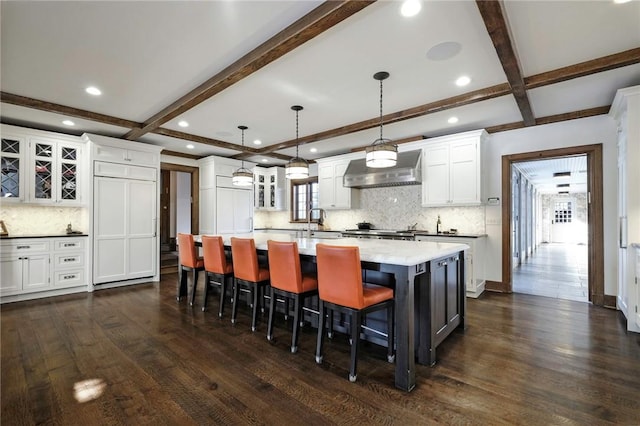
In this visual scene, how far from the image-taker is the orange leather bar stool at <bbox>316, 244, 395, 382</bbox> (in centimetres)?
213

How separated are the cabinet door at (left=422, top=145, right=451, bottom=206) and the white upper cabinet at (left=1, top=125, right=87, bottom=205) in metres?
5.67

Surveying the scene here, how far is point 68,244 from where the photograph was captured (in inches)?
182

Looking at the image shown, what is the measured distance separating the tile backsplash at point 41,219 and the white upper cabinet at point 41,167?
0.33 meters

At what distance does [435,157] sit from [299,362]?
3933 millimetres

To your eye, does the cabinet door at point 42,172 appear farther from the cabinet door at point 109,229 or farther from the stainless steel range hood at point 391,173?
the stainless steel range hood at point 391,173

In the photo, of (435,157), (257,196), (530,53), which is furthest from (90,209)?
(530,53)

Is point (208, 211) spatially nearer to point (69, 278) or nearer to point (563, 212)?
point (69, 278)

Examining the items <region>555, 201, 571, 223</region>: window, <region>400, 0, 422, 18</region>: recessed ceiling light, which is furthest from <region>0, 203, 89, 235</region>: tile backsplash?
<region>555, 201, 571, 223</region>: window

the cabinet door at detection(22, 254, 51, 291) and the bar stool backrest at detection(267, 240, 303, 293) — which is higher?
the bar stool backrest at detection(267, 240, 303, 293)

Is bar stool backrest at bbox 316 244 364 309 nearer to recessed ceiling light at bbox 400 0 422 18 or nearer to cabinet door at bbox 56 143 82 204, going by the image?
recessed ceiling light at bbox 400 0 422 18

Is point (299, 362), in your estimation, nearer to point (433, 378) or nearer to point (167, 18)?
point (433, 378)

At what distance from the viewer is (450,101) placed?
12.0 feet

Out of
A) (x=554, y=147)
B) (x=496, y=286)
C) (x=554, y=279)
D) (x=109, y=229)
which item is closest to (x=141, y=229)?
(x=109, y=229)

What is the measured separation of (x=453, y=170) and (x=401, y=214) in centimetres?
133
